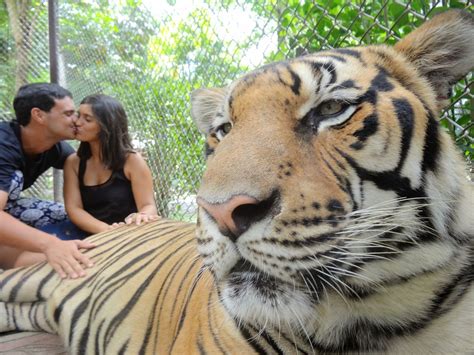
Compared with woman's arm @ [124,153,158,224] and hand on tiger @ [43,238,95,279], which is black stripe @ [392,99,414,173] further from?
woman's arm @ [124,153,158,224]

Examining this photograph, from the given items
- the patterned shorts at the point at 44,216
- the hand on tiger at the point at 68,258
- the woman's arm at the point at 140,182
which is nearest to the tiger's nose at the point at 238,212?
the hand on tiger at the point at 68,258

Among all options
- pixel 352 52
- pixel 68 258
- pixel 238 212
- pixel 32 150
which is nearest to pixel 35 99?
pixel 32 150

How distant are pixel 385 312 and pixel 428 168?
12.0 inches

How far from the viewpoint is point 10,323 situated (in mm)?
2049

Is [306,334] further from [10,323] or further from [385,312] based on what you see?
[10,323]

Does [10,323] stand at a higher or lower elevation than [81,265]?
lower

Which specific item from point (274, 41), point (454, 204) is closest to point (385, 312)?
point (454, 204)

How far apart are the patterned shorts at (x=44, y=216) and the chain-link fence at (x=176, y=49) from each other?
0.71 metres

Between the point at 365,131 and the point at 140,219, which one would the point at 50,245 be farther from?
the point at 365,131

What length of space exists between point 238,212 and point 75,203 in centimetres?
252

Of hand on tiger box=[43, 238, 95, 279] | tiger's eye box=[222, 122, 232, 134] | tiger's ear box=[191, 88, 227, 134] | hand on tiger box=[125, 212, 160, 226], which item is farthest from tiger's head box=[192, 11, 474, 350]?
hand on tiger box=[125, 212, 160, 226]

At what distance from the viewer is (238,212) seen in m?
0.78

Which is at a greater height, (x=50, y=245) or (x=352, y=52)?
(x=352, y=52)

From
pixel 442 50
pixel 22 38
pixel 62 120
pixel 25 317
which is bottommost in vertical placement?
pixel 25 317
